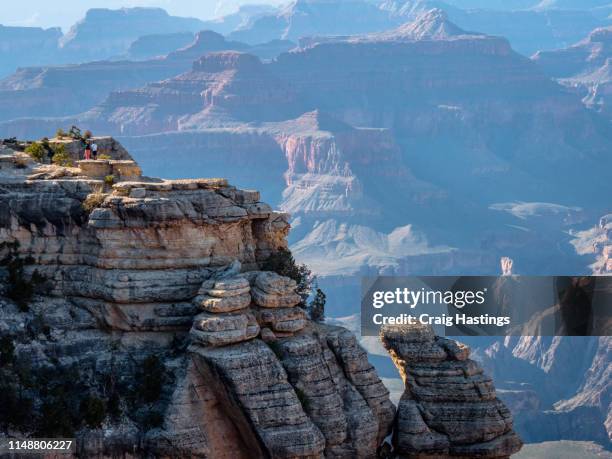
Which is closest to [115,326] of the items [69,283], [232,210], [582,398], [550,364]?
[69,283]

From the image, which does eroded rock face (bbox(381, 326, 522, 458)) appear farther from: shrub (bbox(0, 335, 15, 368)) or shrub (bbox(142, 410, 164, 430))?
shrub (bbox(0, 335, 15, 368))

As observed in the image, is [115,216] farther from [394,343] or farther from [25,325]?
[394,343]

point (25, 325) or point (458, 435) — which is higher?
point (25, 325)

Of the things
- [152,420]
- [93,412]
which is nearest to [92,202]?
[93,412]

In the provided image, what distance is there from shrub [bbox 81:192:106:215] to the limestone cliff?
0.15 ft

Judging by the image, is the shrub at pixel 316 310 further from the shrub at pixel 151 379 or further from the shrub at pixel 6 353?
the shrub at pixel 6 353

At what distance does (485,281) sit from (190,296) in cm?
1261

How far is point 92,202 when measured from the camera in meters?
43.2

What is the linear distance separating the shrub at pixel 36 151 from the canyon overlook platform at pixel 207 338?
3.74 metres

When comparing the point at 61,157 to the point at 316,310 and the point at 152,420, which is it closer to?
the point at 316,310

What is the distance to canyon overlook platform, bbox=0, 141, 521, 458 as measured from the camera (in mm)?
40438

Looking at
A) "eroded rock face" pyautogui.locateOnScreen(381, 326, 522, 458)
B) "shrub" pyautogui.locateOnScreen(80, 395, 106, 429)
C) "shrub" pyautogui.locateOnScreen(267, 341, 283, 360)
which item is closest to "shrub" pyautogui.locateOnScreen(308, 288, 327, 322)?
"eroded rock face" pyautogui.locateOnScreen(381, 326, 522, 458)

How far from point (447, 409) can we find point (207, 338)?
8431 mm

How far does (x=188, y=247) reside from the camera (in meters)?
42.9
